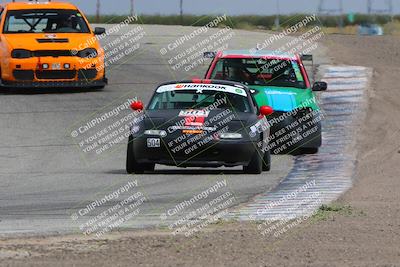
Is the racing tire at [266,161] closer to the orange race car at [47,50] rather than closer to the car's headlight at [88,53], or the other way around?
the orange race car at [47,50]

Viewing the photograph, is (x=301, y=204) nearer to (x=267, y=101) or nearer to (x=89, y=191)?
(x=89, y=191)

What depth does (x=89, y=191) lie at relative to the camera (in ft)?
44.4

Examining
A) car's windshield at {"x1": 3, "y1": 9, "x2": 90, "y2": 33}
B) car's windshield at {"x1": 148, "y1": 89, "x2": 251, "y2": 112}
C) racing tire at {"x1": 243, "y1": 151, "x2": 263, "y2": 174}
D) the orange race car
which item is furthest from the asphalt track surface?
car's windshield at {"x1": 3, "y1": 9, "x2": 90, "y2": 33}

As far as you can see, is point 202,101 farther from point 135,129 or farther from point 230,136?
point 135,129

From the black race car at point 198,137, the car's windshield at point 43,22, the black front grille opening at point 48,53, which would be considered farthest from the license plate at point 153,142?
the car's windshield at point 43,22

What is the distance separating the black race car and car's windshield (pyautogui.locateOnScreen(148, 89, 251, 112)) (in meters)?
0.01

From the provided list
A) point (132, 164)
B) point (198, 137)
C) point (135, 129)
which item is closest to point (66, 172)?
point (132, 164)

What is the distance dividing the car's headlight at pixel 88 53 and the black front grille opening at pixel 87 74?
1.08 ft

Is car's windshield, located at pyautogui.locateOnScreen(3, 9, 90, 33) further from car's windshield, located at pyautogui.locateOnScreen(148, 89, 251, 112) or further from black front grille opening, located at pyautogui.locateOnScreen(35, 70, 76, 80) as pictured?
car's windshield, located at pyautogui.locateOnScreen(148, 89, 251, 112)

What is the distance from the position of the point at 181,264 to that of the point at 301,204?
415 centimetres

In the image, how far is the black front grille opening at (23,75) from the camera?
2511cm

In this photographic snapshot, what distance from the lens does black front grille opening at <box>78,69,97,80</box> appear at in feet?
83.1

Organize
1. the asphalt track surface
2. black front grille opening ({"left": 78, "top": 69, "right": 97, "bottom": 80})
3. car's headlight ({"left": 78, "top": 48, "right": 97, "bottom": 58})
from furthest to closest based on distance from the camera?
1. black front grille opening ({"left": 78, "top": 69, "right": 97, "bottom": 80})
2. car's headlight ({"left": 78, "top": 48, "right": 97, "bottom": 58})
3. the asphalt track surface

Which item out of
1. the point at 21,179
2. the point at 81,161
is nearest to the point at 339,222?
the point at 21,179
